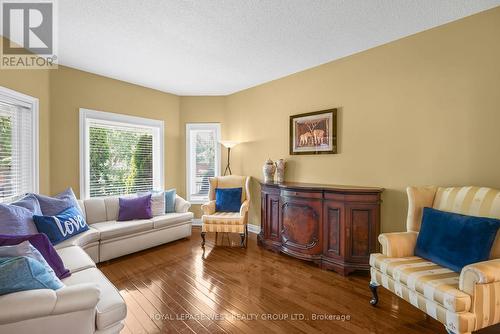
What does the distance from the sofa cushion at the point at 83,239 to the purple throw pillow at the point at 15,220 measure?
0.31 metres

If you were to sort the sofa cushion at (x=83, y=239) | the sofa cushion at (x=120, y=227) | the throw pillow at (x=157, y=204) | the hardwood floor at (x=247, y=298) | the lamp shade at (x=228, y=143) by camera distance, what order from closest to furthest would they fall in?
1. the hardwood floor at (x=247, y=298)
2. the sofa cushion at (x=83, y=239)
3. the sofa cushion at (x=120, y=227)
4. the throw pillow at (x=157, y=204)
5. the lamp shade at (x=228, y=143)

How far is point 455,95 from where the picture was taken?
7.83ft

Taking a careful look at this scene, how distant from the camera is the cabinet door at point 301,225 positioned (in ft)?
9.78

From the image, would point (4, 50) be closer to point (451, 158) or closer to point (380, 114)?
point (380, 114)

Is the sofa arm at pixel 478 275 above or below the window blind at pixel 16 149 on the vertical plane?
below

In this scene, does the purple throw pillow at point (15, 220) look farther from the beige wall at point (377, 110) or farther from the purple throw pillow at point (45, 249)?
the beige wall at point (377, 110)

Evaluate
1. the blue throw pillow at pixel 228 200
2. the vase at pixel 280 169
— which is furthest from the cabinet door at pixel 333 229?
the blue throw pillow at pixel 228 200

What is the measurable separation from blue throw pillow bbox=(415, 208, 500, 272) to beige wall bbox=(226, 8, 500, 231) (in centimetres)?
64

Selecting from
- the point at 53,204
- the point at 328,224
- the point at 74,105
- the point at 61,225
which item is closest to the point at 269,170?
the point at 328,224

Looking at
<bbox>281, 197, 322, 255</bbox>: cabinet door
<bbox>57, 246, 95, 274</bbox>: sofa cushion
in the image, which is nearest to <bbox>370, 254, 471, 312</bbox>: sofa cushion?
<bbox>281, 197, 322, 255</bbox>: cabinet door

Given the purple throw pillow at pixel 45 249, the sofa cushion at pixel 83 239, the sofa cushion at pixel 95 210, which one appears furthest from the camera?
the sofa cushion at pixel 95 210

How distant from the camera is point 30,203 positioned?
8.12ft

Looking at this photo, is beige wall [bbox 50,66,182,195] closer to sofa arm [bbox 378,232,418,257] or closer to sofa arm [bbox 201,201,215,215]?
sofa arm [bbox 201,201,215,215]

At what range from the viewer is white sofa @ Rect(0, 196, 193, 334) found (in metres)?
1.19
